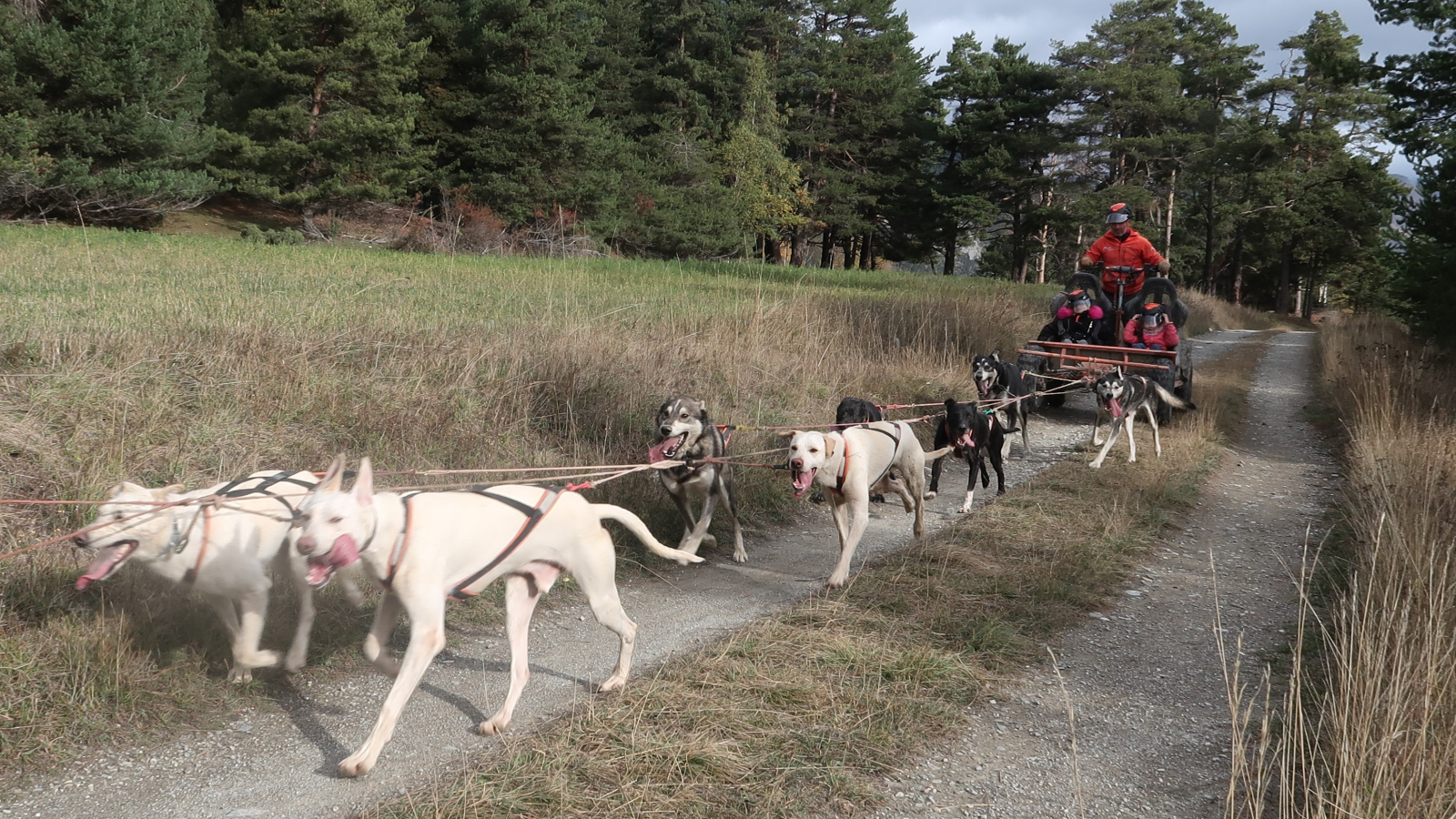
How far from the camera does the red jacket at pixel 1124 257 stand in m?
11.3

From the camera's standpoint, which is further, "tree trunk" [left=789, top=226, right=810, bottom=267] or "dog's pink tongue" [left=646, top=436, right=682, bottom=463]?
"tree trunk" [left=789, top=226, right=810, bottom=267]

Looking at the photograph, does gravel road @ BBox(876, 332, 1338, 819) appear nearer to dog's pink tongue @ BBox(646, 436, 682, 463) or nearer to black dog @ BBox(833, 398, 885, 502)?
black dog @ BBox(833, 398, 885, 502)

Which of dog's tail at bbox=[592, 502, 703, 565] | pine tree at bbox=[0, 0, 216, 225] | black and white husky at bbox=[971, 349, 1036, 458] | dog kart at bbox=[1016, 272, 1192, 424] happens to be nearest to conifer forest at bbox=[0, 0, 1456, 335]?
pine tree at bbox=[0, 0, 216, 225]

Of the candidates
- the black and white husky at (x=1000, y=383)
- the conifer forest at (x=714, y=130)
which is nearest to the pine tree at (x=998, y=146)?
the conifer forest at (x=714, y=130)

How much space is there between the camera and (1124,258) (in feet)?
37.5

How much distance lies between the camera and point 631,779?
313 centimetres

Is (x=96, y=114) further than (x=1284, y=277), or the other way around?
(x=1284, y=277)

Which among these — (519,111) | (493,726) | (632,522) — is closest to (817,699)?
(632,522)

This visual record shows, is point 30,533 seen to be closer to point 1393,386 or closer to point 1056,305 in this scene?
point 1056,305

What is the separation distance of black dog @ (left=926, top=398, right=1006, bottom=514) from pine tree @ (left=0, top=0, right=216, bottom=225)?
918 inches

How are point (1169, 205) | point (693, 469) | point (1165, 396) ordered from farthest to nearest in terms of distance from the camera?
point (1169, 205) < point (1165, 396) < point (693, 469)

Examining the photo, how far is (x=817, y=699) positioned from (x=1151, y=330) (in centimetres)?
883

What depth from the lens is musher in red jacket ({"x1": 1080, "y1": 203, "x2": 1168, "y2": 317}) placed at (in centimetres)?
1126

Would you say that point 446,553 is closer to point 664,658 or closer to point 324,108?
point 664,658
